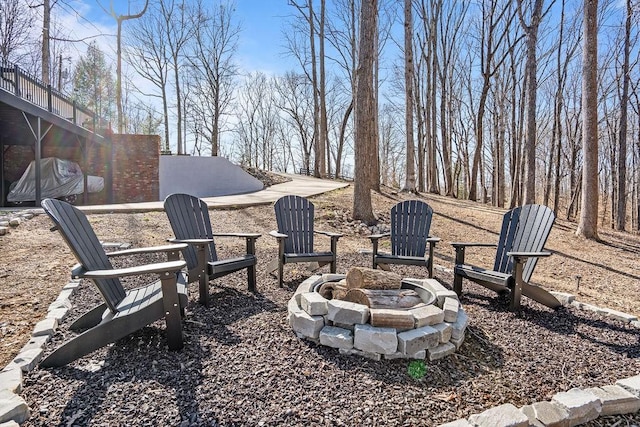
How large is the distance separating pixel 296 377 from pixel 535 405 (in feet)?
3.47

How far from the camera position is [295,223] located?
3641 mm

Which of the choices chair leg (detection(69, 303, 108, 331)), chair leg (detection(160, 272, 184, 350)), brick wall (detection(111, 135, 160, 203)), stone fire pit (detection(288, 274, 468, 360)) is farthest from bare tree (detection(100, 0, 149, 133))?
stone fire pit (detection(288, 274, 468, 360))

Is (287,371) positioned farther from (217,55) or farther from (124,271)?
(217,55)

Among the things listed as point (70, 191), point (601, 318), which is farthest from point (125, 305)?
point (70, 191)

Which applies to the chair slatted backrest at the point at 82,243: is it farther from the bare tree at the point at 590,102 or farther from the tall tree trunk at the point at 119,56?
the tall tree trunk at the point at 119,56

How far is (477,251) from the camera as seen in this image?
5301 millimetres

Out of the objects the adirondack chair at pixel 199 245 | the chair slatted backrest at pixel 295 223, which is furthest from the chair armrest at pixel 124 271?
the chair slatted backrest at pixel 295 223

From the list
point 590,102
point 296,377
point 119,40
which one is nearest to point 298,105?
point 119,40

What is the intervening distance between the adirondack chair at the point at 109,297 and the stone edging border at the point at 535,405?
7.2 inches

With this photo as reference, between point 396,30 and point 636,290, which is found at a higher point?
point 396,30

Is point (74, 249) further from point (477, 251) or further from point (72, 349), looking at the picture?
point (477, 251)

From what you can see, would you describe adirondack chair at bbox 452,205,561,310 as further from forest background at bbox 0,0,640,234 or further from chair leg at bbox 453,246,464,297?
forest background at bbox 0,0,640,234

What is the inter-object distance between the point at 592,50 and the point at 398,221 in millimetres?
5168

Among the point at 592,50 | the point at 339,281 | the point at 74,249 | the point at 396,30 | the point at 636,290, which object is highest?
the point at 396,30
